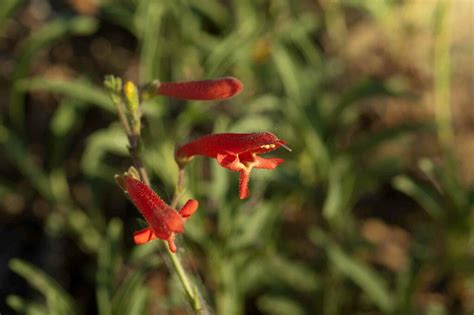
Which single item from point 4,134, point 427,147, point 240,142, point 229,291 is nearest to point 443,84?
point 427,147

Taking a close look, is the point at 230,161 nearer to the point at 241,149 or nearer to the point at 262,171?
the point at 241,149

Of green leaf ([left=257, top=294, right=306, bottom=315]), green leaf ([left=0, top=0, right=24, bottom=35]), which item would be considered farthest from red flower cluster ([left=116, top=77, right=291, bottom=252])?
green leaf ([left=0, top=0, right=24, bottom=35])

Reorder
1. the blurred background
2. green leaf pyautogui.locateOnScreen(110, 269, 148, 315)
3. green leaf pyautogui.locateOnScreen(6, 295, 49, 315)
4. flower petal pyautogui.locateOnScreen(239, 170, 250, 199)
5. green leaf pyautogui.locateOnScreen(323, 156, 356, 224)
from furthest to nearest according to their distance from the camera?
green leaf pyautogui.locateOnScreen(323, 156, 356, 224), the blurred background, green leaf pyautogui.locateOnScreen(6, 295, 49, 315), green leaf pyautogui.locateOnScreen(110, 269, 148, 315), flower petal pyautogui.locateOnScreen(239, 170, 250, 199)

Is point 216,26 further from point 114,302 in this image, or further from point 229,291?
point 114,302

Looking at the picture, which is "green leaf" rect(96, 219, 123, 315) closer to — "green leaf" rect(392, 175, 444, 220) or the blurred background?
the blurred background

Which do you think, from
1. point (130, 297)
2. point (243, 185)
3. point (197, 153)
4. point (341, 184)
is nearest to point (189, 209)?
point (243, 185)

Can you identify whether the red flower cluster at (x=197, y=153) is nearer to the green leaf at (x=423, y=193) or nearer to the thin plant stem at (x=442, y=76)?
the green leaf at (x=423, y=193)
